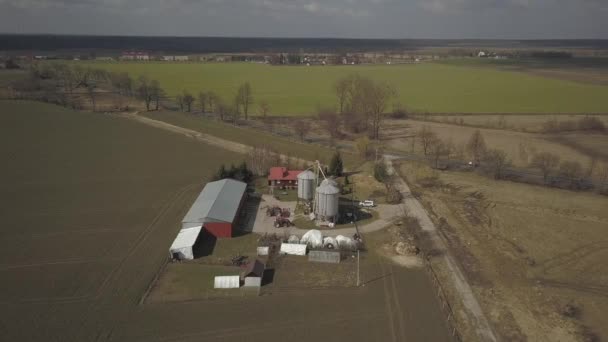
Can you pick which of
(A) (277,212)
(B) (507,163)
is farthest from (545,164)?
(A) (277,212)

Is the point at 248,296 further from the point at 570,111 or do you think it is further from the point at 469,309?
the point at 570,111

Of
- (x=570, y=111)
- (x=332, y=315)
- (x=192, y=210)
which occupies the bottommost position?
(x=332, y=315)

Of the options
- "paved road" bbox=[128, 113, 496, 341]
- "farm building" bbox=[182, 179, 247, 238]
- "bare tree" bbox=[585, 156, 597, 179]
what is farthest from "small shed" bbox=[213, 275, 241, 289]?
"bare tree" bbox=[585, 156, 597, 179]

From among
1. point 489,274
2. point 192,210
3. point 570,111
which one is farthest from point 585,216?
point 570,111

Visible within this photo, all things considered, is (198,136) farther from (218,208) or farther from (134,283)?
(134,283)

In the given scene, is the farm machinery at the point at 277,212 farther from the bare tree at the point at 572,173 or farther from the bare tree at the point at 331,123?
the bare tree at the point at 331,123

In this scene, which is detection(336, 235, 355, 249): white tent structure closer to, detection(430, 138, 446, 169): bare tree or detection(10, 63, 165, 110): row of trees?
detection(430, 138, 446, 169): bare tree
